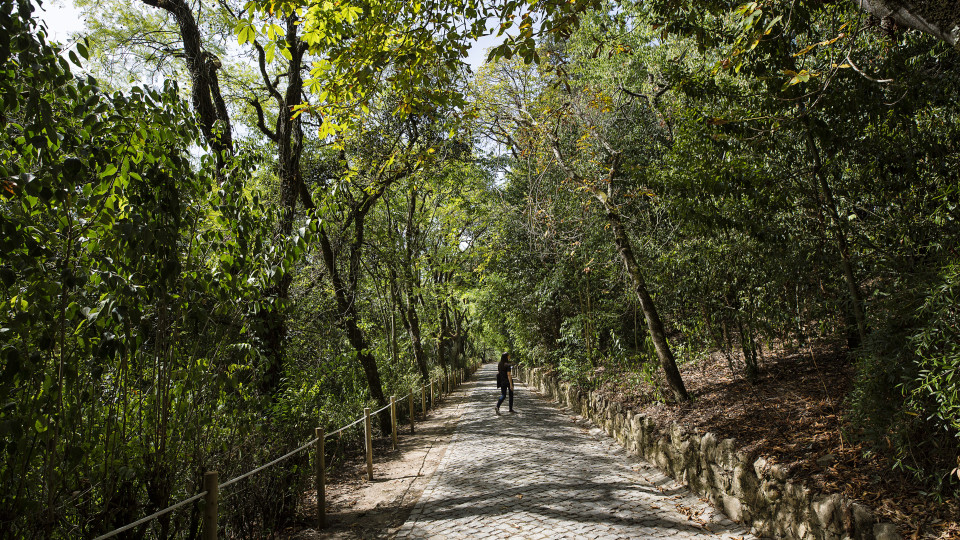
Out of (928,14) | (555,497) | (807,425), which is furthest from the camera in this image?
(555,497)

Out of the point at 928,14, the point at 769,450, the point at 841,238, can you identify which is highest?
the point at 928,14

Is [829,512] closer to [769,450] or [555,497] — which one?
[769,450]

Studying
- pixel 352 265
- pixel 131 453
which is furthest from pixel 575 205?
pixel 131 453

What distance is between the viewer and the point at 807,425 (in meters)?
5.40

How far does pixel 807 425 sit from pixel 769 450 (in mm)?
587

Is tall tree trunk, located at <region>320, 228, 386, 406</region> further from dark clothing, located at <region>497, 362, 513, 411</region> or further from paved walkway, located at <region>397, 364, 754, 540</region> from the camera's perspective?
dark clothing, located at <region>497, 362, 513, 411</region>

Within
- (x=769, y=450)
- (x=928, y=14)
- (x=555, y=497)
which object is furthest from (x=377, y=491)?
(x=928, y=14)

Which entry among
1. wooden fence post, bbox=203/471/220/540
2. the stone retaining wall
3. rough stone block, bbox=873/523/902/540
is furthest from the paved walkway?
wooden fence post, bbox=203/471/220/540

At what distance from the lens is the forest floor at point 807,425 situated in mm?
3568

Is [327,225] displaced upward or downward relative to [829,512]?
upward

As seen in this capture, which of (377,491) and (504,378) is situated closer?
(377,491)

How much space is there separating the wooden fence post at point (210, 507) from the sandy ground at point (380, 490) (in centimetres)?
221

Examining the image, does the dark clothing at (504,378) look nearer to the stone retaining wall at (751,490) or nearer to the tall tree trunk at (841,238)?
the stone retaining wall at (751,490)

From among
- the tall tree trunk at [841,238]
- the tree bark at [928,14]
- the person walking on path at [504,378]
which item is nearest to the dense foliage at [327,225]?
the tall tree trunk at [841,238]
